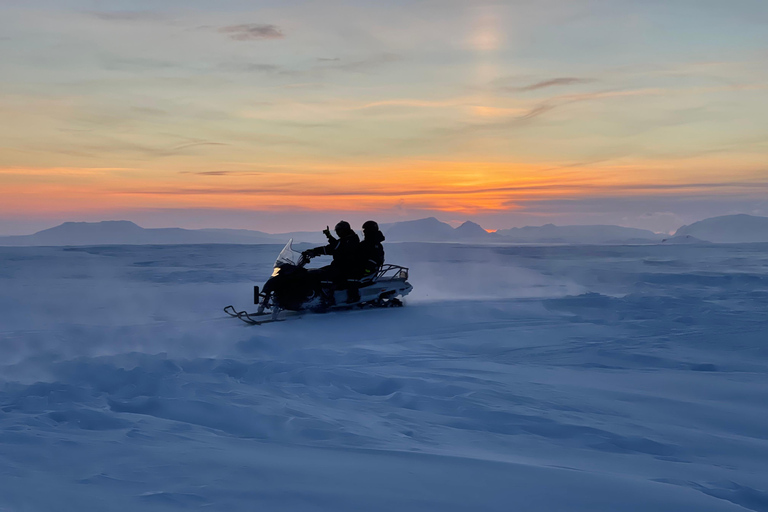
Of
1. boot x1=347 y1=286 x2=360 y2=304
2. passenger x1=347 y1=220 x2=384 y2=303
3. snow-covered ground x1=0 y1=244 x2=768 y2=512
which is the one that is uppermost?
passenger x1=347 y1=220 x2=384 y2=303

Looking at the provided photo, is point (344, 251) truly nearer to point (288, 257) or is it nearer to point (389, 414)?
point (288, 257)

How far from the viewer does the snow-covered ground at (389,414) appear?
12.7 ft

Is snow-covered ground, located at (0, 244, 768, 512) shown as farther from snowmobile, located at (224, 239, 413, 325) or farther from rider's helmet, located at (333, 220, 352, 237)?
rider's helmet, located at (333, 220, 352, 237)

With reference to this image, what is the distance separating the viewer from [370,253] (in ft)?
40.1

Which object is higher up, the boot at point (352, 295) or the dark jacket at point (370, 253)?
the dark jacket at point (370, 253)

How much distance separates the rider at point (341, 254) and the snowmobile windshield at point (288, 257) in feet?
1.70

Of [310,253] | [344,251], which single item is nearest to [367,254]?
[344,251]

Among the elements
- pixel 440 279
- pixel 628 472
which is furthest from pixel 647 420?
pixel 440 279

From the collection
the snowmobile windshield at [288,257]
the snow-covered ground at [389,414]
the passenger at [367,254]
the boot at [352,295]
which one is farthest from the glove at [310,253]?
the snow-covered ground at [389,414]

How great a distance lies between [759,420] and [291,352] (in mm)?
5340

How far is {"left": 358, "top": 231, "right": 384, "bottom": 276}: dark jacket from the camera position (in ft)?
39.8

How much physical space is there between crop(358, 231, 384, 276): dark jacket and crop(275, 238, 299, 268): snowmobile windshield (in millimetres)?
1254

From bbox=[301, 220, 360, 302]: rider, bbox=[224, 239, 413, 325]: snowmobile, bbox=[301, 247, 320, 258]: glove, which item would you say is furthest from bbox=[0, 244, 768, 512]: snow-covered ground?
bbox=[301, 247, 320, 258]: glove

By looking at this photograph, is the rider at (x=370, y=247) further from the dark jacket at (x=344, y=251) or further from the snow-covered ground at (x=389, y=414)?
the snow-covered ground at (x=389, y=414)
